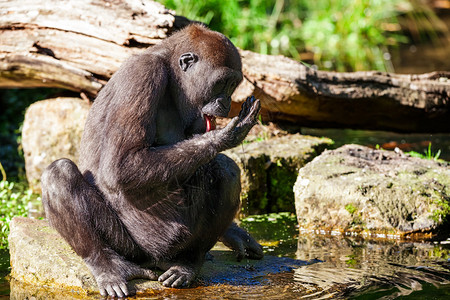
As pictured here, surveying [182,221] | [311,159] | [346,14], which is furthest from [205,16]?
[182,221]

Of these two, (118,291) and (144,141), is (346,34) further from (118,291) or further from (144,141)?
(118,291)

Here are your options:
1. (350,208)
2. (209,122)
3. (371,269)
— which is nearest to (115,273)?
(209,122)

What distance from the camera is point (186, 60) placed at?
5.50 metres

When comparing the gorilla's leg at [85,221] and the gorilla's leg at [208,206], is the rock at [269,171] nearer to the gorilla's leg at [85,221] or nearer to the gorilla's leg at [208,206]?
the gorilla's leg at [208,206]

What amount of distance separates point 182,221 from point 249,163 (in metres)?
2.49

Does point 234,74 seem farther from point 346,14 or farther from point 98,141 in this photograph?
point 346,14

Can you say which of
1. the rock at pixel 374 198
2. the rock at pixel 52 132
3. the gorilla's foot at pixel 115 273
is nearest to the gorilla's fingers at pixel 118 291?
the gorilla's foot at pixel 115 273

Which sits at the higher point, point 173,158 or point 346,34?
point 346,34

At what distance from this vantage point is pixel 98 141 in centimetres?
545

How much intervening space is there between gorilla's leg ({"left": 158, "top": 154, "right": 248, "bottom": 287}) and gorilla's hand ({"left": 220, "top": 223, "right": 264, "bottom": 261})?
33 centimetres

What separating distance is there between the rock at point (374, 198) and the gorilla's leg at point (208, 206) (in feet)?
5.80

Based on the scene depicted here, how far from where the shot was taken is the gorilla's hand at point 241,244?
237 inches

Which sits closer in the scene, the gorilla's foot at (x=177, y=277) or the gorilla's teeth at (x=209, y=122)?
the gorilla's foot at (x=177, y=277)

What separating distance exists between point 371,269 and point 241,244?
116 centimetres
